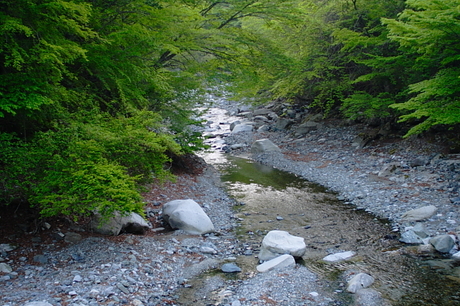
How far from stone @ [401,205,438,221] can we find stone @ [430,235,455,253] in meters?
1.52

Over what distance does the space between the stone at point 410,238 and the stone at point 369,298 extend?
2424 millimetres

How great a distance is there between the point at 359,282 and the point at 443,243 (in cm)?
245

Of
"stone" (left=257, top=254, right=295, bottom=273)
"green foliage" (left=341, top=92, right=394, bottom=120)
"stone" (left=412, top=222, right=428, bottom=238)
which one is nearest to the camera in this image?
"stone" (left=257, top=254, right=295, bottom=273)

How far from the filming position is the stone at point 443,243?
266 inches

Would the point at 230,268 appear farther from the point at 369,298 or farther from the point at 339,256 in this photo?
the point at 369,298

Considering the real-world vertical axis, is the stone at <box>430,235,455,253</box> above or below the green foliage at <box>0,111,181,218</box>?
below

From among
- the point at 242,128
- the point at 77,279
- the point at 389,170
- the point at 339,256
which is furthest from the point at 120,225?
the point at 242,128

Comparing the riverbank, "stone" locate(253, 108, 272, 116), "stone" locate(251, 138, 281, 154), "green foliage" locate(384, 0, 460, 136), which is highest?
"green foliage" locate(384, 0, 460, 136)

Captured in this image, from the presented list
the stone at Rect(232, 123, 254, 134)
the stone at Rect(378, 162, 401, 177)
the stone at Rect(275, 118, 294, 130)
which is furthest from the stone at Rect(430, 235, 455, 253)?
the stone at Rect(232, 123, 254, 134)

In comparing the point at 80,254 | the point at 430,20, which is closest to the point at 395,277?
the point at 80,254

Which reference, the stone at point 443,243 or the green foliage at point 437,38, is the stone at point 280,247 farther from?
the green foliage at point 437,38

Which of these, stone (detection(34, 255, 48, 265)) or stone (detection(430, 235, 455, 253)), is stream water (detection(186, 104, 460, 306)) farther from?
stone (detection(34, 255, 48, 265))

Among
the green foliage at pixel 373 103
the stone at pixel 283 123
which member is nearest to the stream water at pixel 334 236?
the green foliage at pixel 373 103

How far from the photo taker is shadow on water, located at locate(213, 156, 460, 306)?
558 cm
